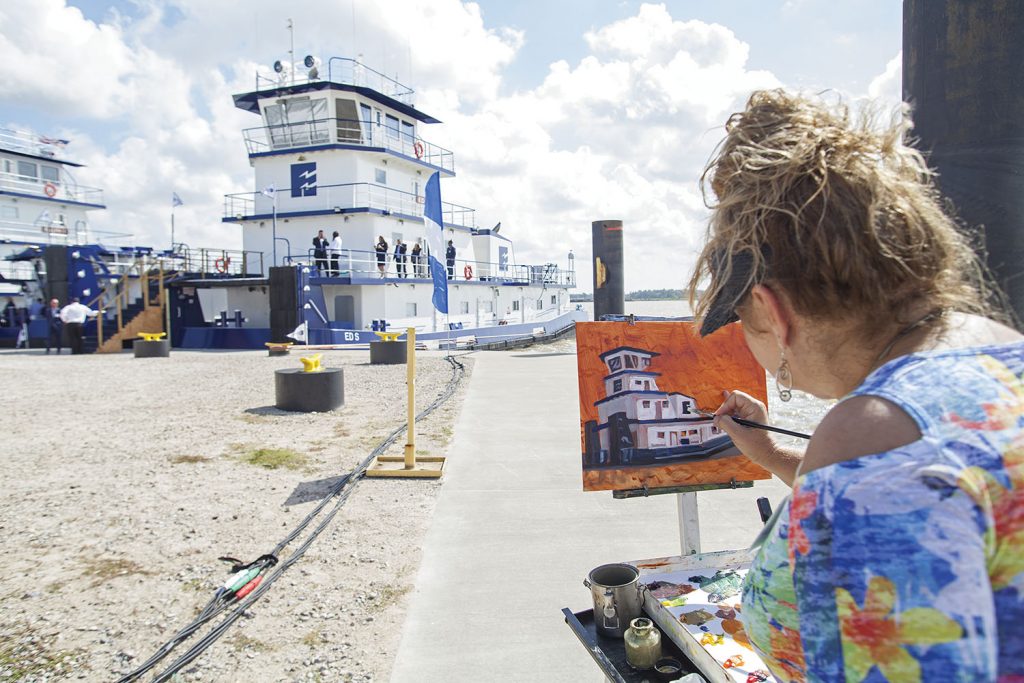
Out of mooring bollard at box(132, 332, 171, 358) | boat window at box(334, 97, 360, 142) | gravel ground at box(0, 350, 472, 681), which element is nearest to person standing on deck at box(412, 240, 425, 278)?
boat window at box(334, 97, 360, 142)

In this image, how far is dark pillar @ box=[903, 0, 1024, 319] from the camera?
6.36 feet

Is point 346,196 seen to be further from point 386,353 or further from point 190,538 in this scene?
point 190,538

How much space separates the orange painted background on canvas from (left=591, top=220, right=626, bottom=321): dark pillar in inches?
321

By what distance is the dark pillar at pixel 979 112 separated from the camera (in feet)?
6.36

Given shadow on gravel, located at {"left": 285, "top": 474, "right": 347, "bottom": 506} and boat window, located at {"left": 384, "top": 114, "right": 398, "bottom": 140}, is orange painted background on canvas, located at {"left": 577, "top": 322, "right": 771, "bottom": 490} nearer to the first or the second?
shadow on gravel, located at {"left": 285, "top": 474, "right": 347, "bottom": 506}

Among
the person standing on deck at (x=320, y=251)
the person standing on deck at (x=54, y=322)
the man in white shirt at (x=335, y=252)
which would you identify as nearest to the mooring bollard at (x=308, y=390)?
the man in white shirt at (x=335, y=252)

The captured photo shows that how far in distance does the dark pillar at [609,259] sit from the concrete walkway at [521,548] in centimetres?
474

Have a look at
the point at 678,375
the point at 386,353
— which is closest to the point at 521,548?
the point at 678,375

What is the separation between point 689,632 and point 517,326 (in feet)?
73.4

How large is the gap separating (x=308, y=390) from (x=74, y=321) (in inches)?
517

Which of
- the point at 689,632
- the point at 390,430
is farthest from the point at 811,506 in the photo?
the point at 390,430

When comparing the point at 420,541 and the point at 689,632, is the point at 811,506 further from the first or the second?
the point at 420,541

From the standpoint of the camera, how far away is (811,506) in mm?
755

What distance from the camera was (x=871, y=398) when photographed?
2.51 feet
